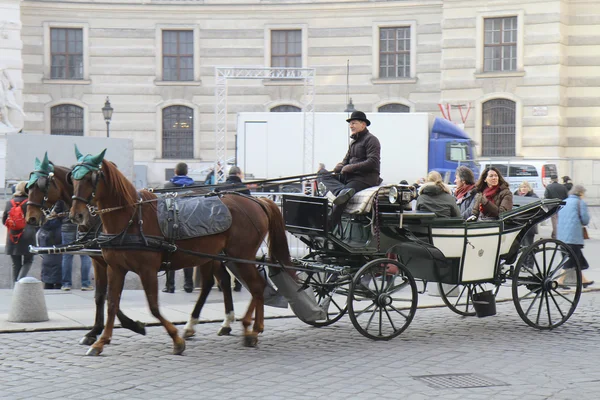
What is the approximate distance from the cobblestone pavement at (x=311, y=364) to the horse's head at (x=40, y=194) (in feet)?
4.30

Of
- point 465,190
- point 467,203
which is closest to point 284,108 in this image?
point 465,190

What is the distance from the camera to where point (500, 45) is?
34.6 m

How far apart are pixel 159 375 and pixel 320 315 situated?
228cm

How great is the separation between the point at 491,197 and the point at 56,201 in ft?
17.3

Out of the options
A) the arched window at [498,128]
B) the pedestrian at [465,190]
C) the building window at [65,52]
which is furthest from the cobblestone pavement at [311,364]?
the building window at [65,52]

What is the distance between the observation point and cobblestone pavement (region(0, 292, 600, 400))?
6895mm

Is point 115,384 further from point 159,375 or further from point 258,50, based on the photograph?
point 258,50

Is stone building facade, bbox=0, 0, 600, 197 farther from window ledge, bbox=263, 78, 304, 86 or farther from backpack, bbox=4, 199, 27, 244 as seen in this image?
backpack, bbox=4, 199, 27, 244

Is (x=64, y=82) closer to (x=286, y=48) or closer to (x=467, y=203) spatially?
(x=286, y=48)

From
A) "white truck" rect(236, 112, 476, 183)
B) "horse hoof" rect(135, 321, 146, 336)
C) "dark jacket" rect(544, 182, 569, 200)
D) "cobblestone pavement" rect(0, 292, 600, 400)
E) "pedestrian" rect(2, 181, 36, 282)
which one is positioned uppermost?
"white truck" rect(236, 112, 476, 183)

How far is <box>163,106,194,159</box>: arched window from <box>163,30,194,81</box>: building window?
1530 millimetres

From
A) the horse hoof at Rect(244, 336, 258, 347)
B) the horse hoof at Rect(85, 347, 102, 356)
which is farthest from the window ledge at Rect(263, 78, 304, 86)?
the horse hoof at Rect(85, 347, 102, 356)

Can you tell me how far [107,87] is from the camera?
38.4 metres

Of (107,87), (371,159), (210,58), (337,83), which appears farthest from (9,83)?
(371,159)
